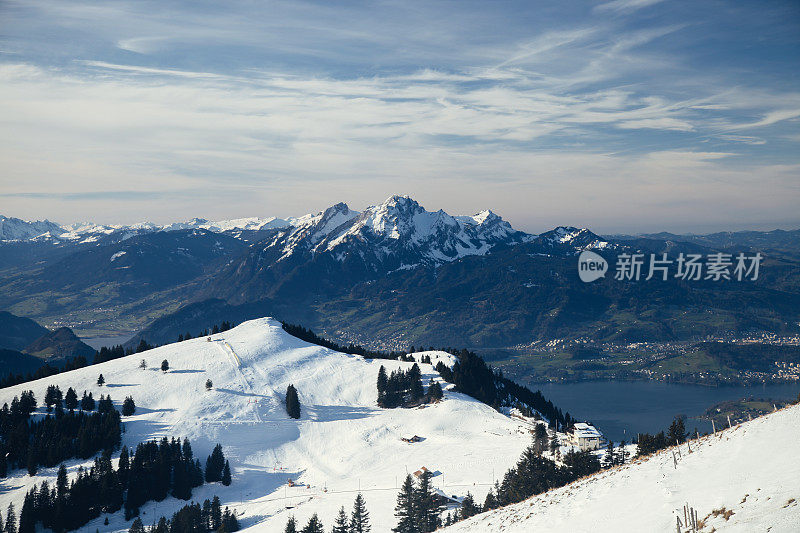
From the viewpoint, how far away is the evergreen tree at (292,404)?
130 metres

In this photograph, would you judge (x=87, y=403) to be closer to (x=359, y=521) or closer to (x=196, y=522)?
(x=196, y=522)

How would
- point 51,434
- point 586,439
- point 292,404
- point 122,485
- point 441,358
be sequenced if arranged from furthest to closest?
point 441,358 → point 292,404 → point 51,434 → point 122,485 → point 586,439

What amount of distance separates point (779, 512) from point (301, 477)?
96078 mm

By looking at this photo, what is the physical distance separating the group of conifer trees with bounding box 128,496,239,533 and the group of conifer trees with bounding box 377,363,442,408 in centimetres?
5948

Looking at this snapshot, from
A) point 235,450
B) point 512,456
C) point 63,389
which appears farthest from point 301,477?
point 63,389

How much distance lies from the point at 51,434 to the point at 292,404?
50.8 m

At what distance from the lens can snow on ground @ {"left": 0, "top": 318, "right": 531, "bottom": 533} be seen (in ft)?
301

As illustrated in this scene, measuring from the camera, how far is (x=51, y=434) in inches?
4370

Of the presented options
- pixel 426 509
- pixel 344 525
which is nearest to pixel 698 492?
pixel 426 509

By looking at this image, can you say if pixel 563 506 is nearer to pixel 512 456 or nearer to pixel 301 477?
pixel 512 456

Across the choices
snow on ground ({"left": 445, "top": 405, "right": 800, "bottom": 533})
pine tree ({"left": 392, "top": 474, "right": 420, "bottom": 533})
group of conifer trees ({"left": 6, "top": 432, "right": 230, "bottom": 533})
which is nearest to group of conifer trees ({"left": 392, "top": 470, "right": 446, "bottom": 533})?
pine tree ({"left": 392, "top": 474, "right": 420, "bottom": 533})

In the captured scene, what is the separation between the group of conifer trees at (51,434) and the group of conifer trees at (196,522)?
32.2m

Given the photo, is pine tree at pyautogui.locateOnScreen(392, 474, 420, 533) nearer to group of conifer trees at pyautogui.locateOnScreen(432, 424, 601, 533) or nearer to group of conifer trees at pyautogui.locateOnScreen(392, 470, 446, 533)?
group of conifer trees at pyautogui.locateOnScreen(392, 470, 446, 533)

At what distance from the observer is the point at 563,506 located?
39.3m
